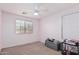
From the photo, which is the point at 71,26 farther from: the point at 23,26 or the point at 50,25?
the point at 23,26

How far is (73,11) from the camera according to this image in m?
2.50

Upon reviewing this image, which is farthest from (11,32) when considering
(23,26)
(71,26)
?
(71,26)

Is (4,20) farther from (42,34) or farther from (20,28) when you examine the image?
(42,34)

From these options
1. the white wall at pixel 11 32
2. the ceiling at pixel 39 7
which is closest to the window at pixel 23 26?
the white wall at pixel 11 32

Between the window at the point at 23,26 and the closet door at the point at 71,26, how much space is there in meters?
1.35

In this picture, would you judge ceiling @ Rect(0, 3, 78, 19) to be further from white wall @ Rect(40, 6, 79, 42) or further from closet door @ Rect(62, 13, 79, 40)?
closet door @ Rect(62, 13, 79, 40)

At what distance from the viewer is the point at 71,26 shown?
2.62 meters

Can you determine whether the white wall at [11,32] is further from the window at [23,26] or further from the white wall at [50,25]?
the white wall at [50,25]

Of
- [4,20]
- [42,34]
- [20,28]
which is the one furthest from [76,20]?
[4,20]

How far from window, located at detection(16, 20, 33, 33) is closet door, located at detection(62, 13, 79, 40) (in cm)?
135

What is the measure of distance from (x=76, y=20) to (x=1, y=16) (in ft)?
8.80

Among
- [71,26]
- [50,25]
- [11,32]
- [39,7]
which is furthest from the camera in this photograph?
[11,32]

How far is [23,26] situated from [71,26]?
178 centimetres

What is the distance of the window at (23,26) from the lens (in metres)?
2.89
